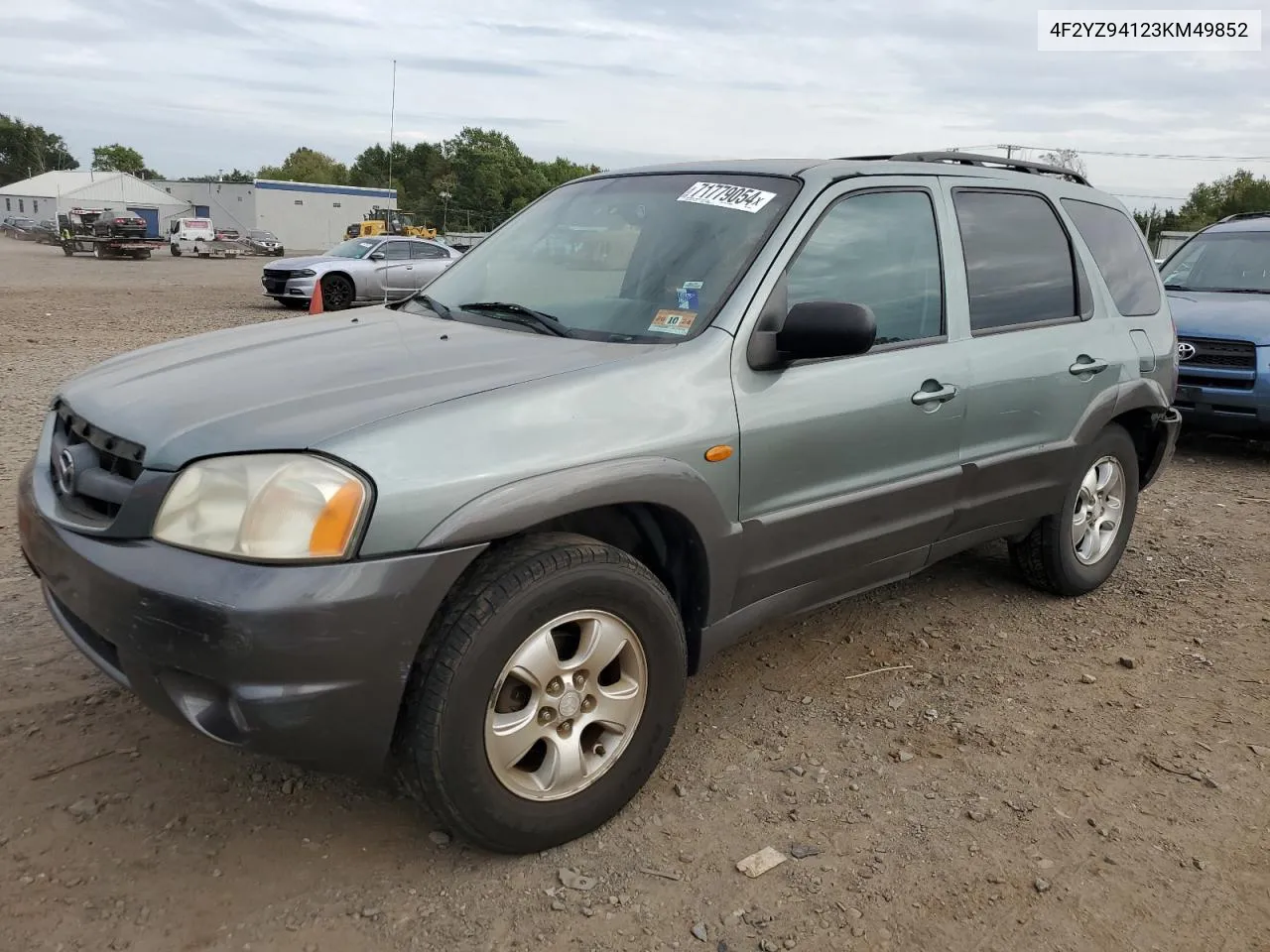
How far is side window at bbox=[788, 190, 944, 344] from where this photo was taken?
10.3ft

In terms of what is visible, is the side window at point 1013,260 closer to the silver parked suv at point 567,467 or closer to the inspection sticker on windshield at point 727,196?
the silver parked suv at point 567,467

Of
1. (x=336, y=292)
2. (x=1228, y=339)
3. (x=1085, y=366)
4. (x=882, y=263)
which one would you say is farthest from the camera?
(x=336, y=292)

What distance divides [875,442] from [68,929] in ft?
8.23

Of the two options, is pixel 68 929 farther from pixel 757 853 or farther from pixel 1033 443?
pixel 1033 443

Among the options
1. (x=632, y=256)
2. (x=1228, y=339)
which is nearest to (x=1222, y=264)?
(x=1228, y=339)

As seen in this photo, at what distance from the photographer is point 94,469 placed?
247cm

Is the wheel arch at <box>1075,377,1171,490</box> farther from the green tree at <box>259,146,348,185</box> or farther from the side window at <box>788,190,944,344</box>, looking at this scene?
the green tree at <box>259,146,348,185</box>

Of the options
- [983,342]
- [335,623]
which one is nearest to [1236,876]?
[983,342]

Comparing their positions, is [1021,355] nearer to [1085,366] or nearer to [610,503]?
[1085,366]

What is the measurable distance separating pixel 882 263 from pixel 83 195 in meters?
88.0

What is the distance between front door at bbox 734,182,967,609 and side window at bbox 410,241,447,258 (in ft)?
52.3

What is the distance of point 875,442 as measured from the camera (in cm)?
320

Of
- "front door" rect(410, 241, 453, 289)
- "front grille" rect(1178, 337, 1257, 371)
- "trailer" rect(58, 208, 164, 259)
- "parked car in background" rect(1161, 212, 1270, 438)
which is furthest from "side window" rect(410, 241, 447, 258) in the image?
"trailer" rect(58, 208, 164, 259)

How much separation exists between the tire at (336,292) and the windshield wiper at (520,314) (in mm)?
14221
